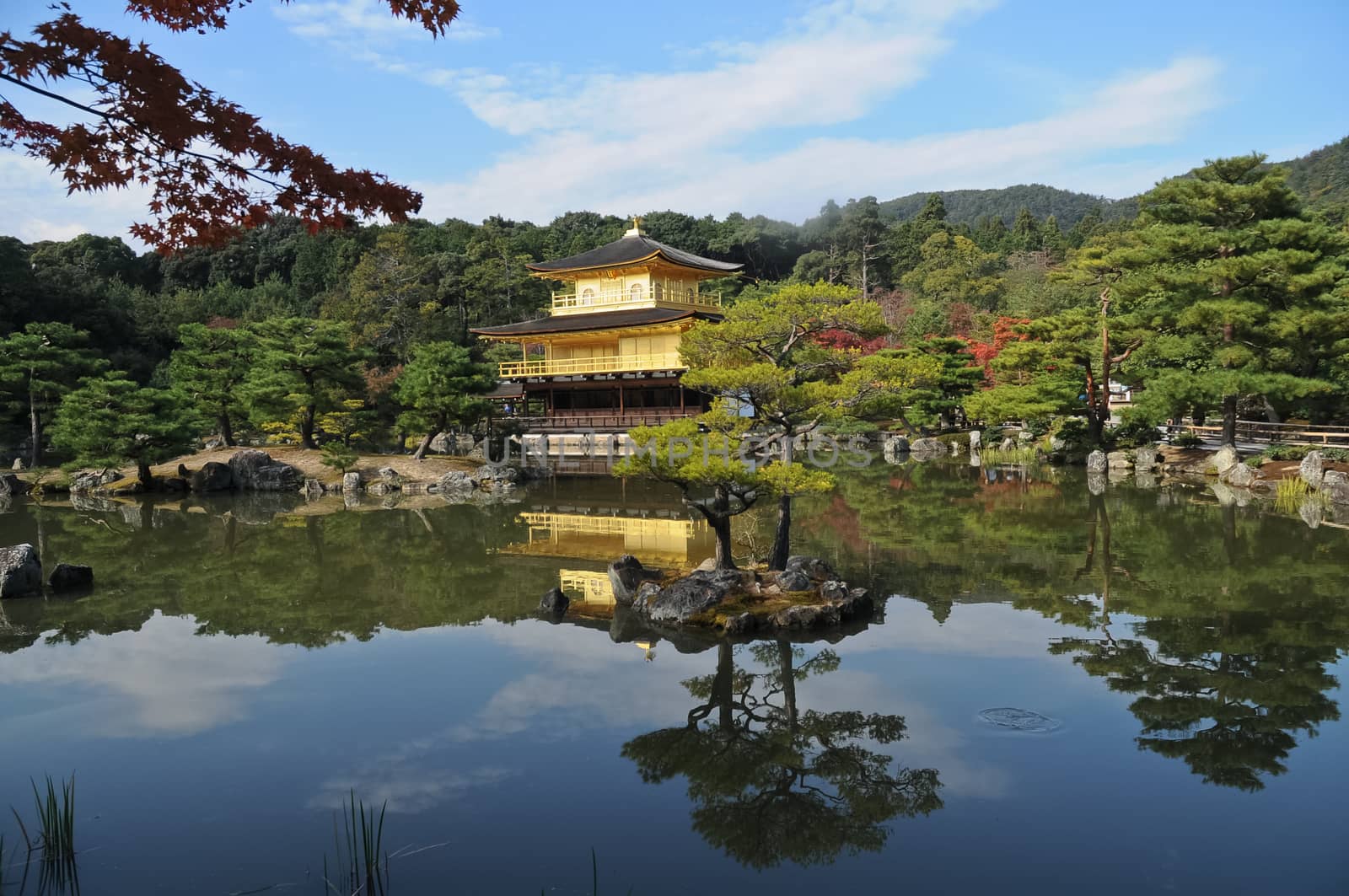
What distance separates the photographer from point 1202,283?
62.0ft

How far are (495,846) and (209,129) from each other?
3926 mm

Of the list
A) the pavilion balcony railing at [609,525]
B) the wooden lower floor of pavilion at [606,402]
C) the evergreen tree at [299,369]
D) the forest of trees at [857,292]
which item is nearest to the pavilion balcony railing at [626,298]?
the wooden lower floor of pavilion at [606,402]

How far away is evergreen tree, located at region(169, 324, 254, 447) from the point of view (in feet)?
79.8

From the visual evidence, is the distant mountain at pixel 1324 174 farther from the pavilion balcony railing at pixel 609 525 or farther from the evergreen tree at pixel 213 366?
the evergreen tree at pixel 213 366

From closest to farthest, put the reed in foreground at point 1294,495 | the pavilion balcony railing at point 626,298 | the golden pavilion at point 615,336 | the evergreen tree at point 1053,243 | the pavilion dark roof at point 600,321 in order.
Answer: the reed in foreground at point 1294,495 → the pavilion dark roof at point 600,321 → the golden pavilion at point 615,336 → the pavilion balcony railing at point 626,298 → the evergreen tree at point 1053,243

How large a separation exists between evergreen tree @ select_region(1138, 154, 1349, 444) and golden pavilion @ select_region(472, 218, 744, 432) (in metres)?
12.4

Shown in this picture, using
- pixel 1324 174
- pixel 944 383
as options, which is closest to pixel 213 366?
pixel 944 383

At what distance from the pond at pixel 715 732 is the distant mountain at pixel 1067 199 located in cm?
5238

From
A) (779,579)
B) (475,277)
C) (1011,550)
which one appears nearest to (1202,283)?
(1011,550)

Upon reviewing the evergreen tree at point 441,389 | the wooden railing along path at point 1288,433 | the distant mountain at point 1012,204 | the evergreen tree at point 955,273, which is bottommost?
the wooden railing along path at point 1288,433

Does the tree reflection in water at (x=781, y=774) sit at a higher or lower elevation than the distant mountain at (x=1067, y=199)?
lower

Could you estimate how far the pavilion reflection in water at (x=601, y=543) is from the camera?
1065 cm

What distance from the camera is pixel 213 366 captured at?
2514cm

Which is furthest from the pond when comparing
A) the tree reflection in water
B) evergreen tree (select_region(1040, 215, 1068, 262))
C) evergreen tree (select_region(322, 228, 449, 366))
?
evergreen tree (select_region(1040, 215, 1068, 262))
